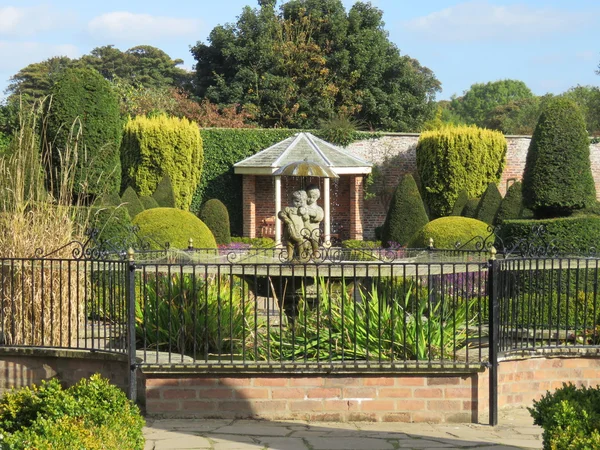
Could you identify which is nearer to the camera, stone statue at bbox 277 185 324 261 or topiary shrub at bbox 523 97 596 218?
stone statue at bbox 277 185 324 261

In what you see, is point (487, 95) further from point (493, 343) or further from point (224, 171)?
point (493, 343)

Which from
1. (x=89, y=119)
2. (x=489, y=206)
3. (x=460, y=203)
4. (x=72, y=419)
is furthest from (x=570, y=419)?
(x=460, y=203)

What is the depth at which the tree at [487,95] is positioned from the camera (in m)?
74.6

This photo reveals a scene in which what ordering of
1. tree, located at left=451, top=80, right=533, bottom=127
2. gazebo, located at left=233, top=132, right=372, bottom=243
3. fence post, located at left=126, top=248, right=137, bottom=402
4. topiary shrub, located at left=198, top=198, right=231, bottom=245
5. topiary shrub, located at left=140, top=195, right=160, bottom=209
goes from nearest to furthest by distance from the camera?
1. fence post, located at left=126, top=248, right=137, bottom=402
2. topiary shrub, located at left=140, top=195, right=160, bottom=209
3. topiary shrub, located at left=198, top=198, right=231, bottom=245
4. gazebo, located at left=233, top=132, right=372, bottom=243
5. tree, located at left=451, top=80, right=533, bottom=127

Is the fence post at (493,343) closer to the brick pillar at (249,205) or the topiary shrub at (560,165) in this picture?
the topiary shrub at (560,165)

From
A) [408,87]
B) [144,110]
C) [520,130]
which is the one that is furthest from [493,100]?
[144,110]

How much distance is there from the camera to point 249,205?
88.0 ft

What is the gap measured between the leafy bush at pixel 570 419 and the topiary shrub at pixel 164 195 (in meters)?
17.8

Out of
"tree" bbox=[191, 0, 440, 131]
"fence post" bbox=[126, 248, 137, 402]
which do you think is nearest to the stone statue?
"fence post" bbox=[126, 248, 137, 402]

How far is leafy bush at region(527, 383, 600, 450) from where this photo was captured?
15.9 feet

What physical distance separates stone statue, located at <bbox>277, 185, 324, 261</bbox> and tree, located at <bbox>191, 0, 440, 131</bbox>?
23.6 m

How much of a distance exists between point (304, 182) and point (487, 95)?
172 ft

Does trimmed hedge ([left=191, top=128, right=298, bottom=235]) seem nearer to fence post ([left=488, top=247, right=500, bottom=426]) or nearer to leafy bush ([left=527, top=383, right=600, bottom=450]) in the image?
fence post ([left=488, top=247, right=500, bottom=426])

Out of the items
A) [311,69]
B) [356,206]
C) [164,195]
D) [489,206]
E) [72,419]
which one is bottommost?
[72,419]
